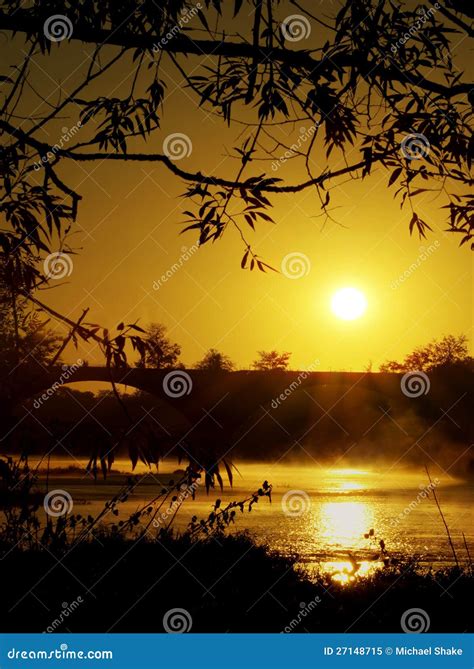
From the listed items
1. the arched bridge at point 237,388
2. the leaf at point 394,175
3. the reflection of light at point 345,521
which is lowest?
the leaf at point 394,175

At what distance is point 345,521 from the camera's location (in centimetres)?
1332

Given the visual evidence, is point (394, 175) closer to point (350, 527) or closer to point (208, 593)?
point (208, 593)

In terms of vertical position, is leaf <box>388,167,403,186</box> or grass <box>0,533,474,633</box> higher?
leaf <box>388,167,403,186</box>

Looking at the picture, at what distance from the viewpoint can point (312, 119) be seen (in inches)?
231

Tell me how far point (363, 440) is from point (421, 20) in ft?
182

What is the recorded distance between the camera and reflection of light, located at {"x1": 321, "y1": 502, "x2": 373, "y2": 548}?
11.0 meters

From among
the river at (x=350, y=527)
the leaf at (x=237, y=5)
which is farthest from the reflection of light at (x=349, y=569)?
the leaf at (x=237, y=5)

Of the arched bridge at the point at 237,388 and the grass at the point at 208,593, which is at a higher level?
the arched bridge at the point at 237,388

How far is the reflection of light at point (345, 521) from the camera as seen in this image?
11039mm

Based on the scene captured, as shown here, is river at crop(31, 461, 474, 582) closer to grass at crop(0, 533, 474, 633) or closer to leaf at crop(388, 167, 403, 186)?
grass at crop(0, 533, 474, 633)

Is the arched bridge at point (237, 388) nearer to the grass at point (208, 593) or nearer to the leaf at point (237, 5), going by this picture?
the grass at point (208, 593)

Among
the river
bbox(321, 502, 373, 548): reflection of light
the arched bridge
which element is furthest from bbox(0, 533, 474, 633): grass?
the arched bridge
